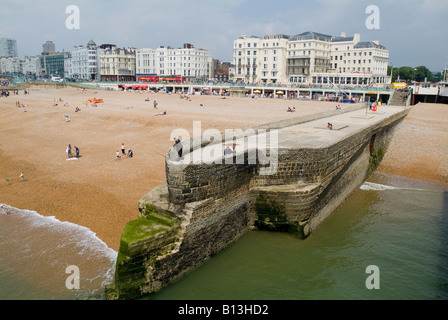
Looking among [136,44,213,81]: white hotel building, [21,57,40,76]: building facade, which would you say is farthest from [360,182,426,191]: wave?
[21,57,40,76]: building facade

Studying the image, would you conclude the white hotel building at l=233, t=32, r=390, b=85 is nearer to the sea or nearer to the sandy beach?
the sandy beach

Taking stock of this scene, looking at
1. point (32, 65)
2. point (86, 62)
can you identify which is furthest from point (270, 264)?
point (32, 65)

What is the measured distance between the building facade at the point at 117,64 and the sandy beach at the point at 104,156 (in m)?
65.6

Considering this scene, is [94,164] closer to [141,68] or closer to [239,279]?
[239,279]

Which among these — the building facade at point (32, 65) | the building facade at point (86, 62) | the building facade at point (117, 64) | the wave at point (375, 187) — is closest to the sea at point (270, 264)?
the wave at point (375, 187)

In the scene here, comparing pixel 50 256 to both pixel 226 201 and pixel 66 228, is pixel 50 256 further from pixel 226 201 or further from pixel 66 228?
pixel 226 201

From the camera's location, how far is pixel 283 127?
20141 mm

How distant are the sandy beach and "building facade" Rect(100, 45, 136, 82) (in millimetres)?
65586

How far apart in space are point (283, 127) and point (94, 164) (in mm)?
11264

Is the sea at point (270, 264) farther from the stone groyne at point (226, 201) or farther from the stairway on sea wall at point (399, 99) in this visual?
the stairway on sea wall at point (399, 99)

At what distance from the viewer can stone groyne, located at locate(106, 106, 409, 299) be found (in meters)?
9.30

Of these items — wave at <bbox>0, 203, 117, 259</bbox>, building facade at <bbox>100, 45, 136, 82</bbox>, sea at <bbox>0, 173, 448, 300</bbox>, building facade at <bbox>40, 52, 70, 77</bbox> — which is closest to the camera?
sea at <bbox>0, 173, 448, 300</bbox>
